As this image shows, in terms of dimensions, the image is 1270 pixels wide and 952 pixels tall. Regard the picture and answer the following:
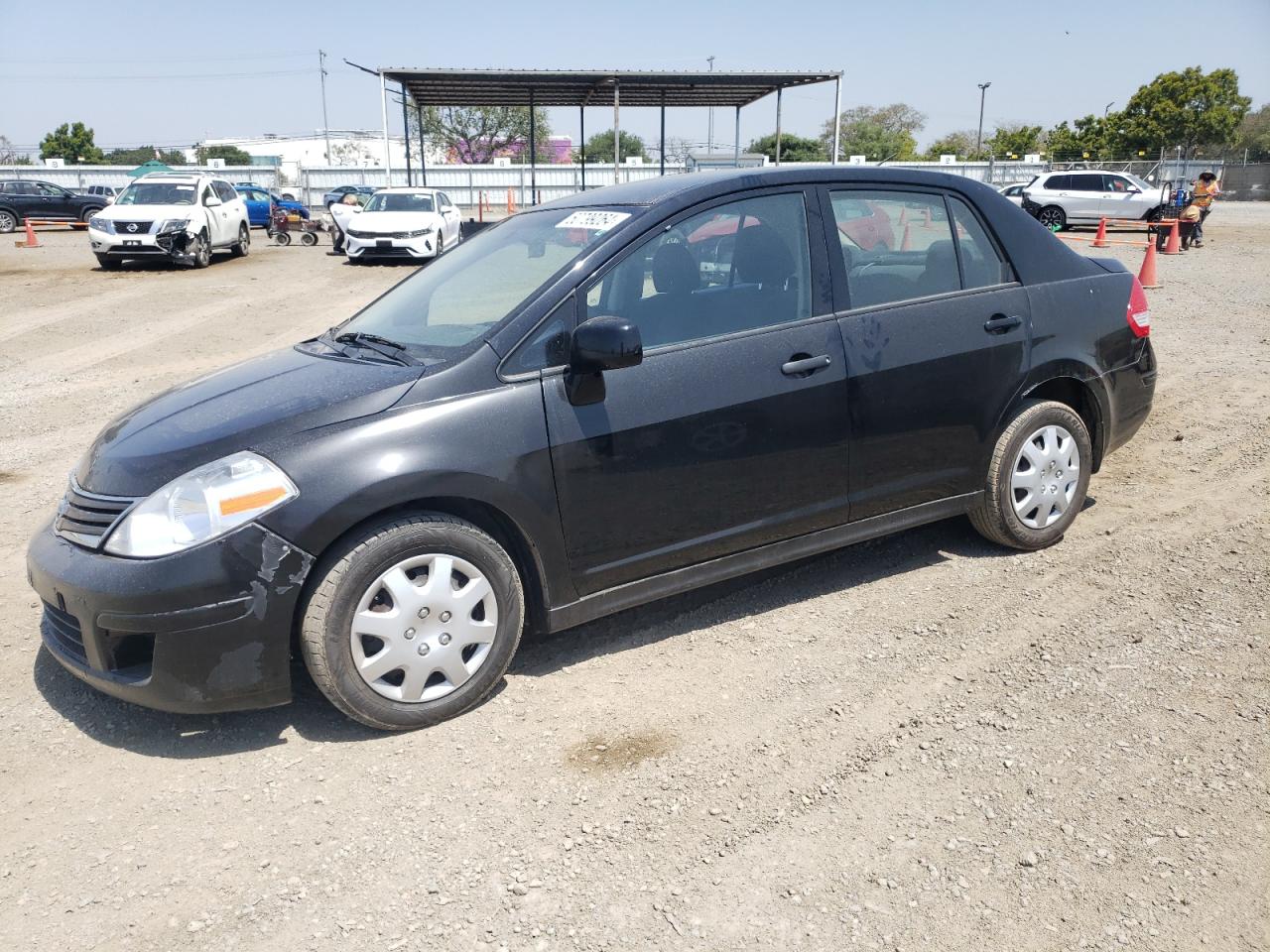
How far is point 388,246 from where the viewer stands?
19.5 metres

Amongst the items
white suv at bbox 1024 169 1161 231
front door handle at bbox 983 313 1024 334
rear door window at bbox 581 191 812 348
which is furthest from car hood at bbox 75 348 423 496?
white suv at bbox 1024 169 1161 231

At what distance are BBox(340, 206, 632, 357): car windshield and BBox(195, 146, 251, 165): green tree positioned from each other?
286 feet

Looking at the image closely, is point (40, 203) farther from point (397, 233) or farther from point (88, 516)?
point (88, 516)

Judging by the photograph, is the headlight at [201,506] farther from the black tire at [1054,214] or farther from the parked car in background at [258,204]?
the parked car in background at [258,204]

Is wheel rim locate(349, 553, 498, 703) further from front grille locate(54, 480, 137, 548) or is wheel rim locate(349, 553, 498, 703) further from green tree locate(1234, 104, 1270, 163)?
Result: green tree locate(1234, 104, 1270, 163)

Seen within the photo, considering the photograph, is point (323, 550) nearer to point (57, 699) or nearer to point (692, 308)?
point (57, 699)

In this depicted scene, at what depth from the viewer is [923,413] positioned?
4109mm

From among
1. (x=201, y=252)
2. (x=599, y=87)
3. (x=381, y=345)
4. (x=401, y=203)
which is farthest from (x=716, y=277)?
(x=599, y=87)

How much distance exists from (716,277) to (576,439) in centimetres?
93

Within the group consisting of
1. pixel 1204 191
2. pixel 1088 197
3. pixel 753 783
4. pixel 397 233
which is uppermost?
pixel 1204 191

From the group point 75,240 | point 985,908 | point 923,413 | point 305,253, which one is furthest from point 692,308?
point 75,240

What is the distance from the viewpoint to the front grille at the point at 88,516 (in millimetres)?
3070

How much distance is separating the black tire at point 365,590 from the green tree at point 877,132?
58683 mm

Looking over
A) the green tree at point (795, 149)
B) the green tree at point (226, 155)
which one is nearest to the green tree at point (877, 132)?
the green tree at point (795, 149)
